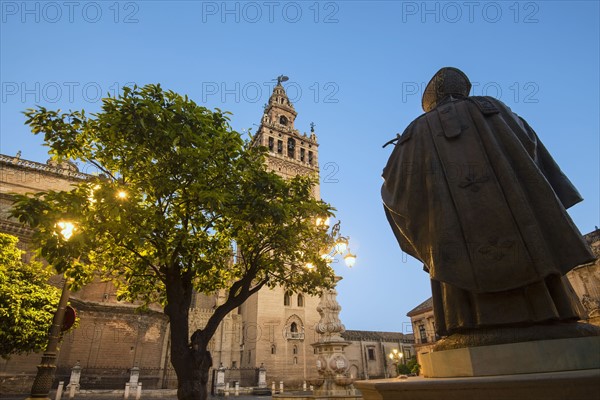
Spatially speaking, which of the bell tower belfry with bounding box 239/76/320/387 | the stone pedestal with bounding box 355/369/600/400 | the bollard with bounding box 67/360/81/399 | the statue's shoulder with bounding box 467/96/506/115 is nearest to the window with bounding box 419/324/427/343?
the bell tower belfry with bounding box 239/76/320/387

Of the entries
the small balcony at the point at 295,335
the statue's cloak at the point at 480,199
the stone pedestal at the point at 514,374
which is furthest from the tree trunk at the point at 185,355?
the small balcony at the point at 295,335

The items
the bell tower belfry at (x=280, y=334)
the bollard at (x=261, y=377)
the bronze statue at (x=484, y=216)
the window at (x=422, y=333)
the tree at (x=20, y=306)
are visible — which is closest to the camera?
the bronze statue at (x=484, y=216)

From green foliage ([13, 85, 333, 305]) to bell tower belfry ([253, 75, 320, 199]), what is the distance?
101 feet

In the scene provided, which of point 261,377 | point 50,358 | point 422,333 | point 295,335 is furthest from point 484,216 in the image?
point 422,333

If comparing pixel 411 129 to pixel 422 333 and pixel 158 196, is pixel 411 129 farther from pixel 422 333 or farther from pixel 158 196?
pixel 422 333

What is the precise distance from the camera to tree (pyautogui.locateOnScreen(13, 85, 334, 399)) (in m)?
7.34

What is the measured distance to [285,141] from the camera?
144 ft

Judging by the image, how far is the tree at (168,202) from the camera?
734cm

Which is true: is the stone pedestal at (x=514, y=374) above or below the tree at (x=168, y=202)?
below

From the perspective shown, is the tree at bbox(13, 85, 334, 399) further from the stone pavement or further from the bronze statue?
the stone pavement

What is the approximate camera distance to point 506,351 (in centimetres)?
213

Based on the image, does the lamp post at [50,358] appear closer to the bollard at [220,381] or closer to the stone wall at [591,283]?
the bollard at [220,381]

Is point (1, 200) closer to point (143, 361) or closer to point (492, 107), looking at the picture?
point (143, 361)

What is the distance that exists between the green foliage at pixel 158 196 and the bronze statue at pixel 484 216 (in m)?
5.40
